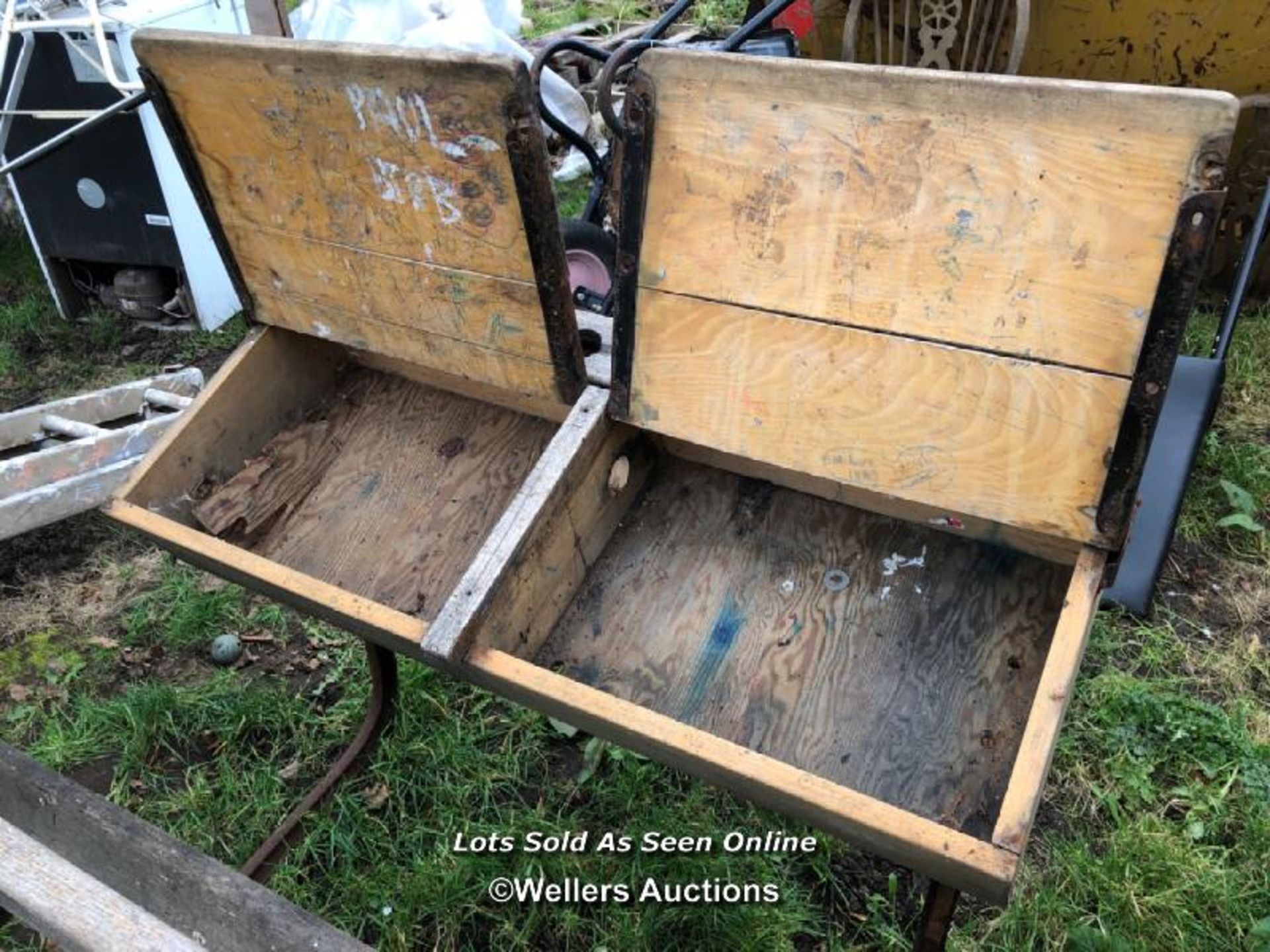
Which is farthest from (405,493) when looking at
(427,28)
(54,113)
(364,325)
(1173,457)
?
(427,28)

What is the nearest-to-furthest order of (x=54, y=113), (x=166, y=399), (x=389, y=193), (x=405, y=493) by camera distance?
1. (x=389, y=193)
2. (x=405, y=493)
3. (x=166, y=399)
4. (x=54, y=113)

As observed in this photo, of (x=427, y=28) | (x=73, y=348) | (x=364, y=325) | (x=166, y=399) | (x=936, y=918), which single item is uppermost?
(x=364, y=325)

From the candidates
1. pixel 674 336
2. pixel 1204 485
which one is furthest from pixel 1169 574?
pixel 674 336

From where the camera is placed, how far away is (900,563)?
1.80m

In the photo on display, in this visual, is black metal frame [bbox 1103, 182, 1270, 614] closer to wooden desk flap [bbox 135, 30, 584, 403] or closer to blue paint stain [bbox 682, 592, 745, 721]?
blue paint stain [bbox 682, 592, 745, 721]

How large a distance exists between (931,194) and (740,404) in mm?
432

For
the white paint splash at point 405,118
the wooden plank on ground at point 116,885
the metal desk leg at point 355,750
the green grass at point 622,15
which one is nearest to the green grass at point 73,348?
the metal desk leg at point 355,750

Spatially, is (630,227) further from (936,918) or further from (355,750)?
(355,750)

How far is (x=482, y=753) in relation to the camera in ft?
7.76

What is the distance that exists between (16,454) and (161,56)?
204cm

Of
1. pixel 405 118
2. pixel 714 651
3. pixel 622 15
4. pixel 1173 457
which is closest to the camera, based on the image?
pixel 405 118

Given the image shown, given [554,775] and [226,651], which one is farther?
[226,651]

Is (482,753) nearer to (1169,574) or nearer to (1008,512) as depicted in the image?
(1008,512)

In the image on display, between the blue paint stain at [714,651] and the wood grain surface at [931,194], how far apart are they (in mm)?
594
